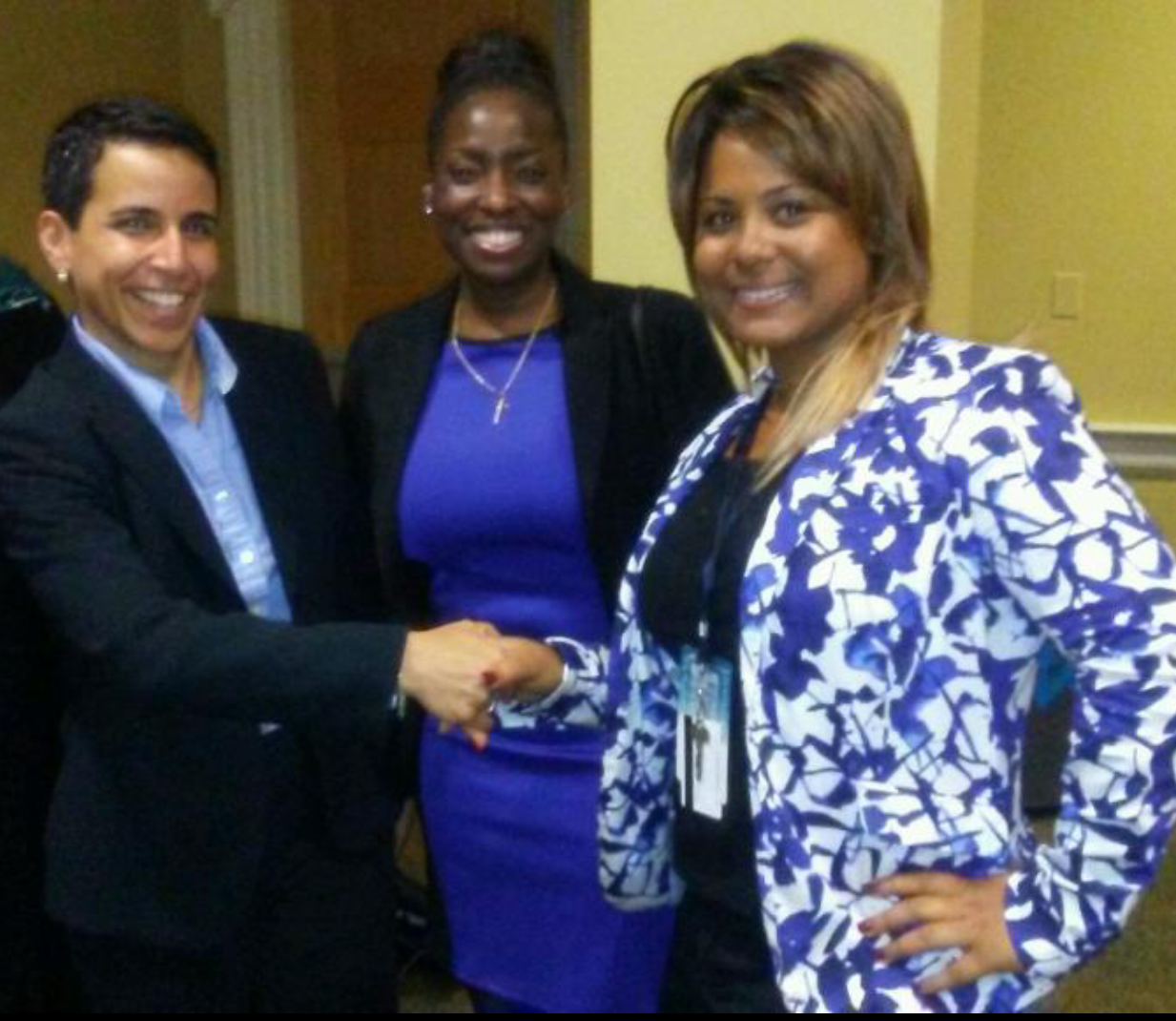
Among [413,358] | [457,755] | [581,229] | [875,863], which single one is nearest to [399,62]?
[581,229]

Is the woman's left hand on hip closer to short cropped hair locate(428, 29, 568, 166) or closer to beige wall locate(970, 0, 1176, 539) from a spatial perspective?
short cropped hair locate(428, 29, 568, 166)

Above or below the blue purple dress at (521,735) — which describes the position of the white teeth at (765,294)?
above

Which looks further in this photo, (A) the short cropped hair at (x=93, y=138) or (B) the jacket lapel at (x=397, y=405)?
(B) the jacket lapel at (x=397, y=405)

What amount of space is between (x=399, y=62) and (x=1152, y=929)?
3168mm

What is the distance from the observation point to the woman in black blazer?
1.86m

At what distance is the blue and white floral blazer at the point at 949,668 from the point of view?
1.13m

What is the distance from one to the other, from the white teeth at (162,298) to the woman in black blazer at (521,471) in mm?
400

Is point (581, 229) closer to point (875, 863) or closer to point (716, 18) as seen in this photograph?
point (716, 18)

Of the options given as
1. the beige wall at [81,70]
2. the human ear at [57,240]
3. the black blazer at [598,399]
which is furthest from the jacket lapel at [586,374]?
the beige wall at [81,70]

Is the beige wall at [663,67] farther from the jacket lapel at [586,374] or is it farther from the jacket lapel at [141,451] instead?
the jacket lapel at [141,451]

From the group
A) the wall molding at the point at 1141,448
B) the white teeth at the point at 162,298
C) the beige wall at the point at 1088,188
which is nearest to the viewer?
the white teeth at the point at 162,298

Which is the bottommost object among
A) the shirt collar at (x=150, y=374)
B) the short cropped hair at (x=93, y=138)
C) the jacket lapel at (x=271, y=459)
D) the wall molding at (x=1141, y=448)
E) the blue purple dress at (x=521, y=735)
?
the wall molding at (x=1141, y=448)

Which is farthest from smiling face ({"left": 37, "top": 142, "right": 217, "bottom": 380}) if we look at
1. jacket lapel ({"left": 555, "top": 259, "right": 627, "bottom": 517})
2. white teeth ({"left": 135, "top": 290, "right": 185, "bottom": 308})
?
jacket lapel ({"left": 555, "top": 259, "right": 627, "bottom": 517})

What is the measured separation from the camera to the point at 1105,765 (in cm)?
115
